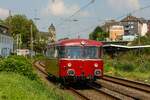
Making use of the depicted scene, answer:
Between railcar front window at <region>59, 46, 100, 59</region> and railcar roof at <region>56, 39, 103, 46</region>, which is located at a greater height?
railcar roof at <region>56, 39, 103, 46</region>

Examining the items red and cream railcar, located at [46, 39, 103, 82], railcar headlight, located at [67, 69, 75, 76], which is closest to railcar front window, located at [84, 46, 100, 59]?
red and cream railcar, located at [46, 39, 103, 82]

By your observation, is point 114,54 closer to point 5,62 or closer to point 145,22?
point 5,62

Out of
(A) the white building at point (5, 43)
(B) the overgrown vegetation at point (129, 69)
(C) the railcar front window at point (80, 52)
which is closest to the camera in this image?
(C) the railcar front window at point (80, 52)

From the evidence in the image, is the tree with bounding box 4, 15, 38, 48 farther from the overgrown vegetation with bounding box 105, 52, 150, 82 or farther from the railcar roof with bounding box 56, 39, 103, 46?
the railcar roof with bounding box 56, 39, 103, 46

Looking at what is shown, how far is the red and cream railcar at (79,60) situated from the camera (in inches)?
1054

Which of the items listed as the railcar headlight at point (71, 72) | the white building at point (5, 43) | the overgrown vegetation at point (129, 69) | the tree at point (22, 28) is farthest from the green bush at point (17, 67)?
the tree at point (22, 28)

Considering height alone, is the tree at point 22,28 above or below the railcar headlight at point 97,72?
above

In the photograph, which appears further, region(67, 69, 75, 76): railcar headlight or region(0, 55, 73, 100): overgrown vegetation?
region(67, 69, 75, 76): railcar headlight

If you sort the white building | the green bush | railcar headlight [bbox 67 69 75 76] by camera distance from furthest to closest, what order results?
1. the white building
2. the green bush
3. railcar headlight [bbox 67 69 75 76]

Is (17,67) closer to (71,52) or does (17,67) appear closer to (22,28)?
(71,52)

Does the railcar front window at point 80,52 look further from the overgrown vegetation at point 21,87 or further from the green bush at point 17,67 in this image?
the overgrown vegetation at point 21,87

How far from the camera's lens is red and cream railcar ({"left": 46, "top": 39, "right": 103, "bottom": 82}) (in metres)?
26.8

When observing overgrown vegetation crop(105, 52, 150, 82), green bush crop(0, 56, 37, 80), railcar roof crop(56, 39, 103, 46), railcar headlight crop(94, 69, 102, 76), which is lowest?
overgrown vegetation crop(105, 52, 150, 82)

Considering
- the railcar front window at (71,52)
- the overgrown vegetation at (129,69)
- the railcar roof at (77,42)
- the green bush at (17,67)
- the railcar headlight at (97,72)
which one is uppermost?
the railcar roof at (77,42)
